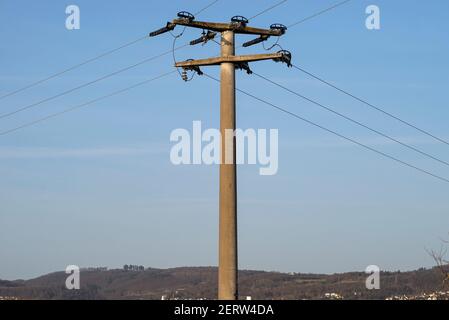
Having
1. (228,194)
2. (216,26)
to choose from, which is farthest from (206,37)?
(228,194)

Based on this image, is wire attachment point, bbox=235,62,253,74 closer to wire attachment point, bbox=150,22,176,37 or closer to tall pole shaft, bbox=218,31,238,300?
tall pole shaft, bbox=218,31,238,300

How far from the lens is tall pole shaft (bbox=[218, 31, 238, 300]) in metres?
25.7

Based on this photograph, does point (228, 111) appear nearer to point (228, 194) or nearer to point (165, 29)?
point (228, 194)

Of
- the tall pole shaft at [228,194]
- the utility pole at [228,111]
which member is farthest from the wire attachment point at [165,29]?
the tall pole shaft at [228,194]

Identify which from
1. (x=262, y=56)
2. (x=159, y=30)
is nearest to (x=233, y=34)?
(x=262, y=56)

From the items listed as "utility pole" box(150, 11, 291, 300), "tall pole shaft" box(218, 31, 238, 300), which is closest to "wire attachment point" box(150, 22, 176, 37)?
"utility pole" box(150, 11, 291, 300)

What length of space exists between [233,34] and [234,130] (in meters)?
4.05

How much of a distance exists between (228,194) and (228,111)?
119 inches

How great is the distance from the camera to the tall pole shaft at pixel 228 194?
84.3ft

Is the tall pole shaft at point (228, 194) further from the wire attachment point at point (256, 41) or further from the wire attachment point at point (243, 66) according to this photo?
the wire attachment point at point (256, 41)

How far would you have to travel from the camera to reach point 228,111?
87.9 ft

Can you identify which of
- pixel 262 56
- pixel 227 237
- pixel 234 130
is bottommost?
pixel 227 237
